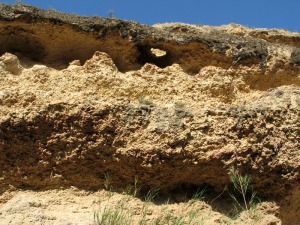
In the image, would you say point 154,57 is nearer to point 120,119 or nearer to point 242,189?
point 120,119

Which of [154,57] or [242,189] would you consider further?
[154,57]

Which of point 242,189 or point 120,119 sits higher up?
point 120,119

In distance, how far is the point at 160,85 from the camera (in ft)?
13.3

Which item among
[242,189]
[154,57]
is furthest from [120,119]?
[154,57]

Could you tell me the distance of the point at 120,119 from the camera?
346 centimetres

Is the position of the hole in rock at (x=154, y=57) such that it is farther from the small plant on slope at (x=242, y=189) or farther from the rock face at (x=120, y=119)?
the small plant on slope at (x=242, y=189)

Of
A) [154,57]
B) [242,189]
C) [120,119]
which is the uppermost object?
[154,57]

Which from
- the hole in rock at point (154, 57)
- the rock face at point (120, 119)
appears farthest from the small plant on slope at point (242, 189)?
the hole in rock at point (154, 57)

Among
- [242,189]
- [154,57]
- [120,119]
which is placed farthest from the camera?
[154,57]

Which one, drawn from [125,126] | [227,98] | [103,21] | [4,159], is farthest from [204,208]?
[103,21]

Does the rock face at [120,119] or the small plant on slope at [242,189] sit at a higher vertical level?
the rock face at [120,119]

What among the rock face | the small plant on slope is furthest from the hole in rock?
the small plant on slope

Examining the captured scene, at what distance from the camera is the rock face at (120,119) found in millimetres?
3396

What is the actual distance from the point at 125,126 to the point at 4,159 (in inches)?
30.5
